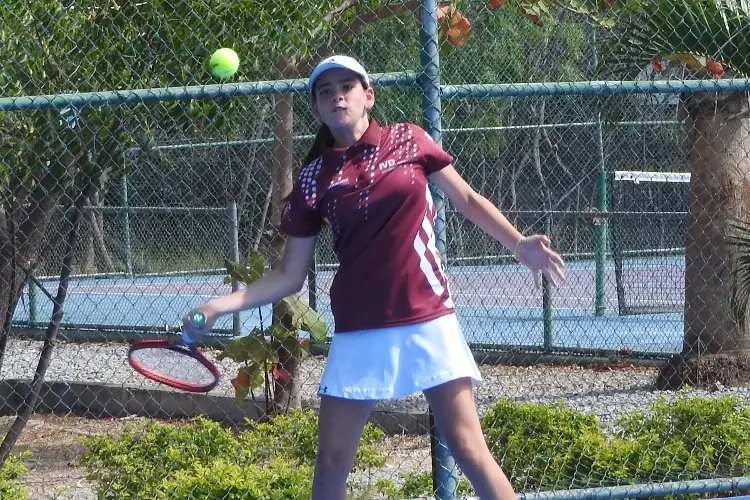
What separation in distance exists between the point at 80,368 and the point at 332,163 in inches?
294

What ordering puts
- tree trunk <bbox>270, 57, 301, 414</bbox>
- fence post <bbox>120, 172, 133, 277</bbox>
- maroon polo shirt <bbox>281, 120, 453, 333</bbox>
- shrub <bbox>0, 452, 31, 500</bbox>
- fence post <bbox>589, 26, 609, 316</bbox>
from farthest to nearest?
fence post <bbox>589, 26, 609, 316</bbox> < fence post <bbox>120, 172, 133, 277</bbox> < tree trunk <bbox>270, 57, 301, 414</bbox> < shrub <bbox>0, 452, 31, 500</bbox> < maroon polo shirt <bbox>281, 120, 453, 333</bbox>

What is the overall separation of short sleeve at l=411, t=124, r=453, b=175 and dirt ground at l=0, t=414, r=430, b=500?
2320 millimetres

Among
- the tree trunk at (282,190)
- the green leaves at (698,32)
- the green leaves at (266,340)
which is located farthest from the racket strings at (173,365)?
the green leaves at (698,32)

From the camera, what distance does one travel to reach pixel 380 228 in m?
3.35

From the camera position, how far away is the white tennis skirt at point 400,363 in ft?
10.8

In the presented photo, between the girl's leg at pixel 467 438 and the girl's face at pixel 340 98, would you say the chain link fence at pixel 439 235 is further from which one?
the girl's leg at pixel 467 438

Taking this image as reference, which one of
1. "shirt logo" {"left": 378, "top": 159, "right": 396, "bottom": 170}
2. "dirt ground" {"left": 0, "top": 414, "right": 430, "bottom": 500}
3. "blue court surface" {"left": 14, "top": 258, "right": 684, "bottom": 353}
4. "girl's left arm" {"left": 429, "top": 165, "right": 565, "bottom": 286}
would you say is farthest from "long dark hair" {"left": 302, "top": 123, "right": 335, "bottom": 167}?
"blue court surface" {"left": 14, "top": 258, "right": 684, "bottom": 353}

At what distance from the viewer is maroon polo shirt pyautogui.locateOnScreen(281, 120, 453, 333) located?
3.32m

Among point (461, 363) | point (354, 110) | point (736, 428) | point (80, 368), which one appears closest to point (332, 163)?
point (354, 110)

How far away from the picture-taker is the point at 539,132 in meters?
11.1

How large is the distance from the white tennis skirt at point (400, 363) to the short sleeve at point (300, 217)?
41 centimetres

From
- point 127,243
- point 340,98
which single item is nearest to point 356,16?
point 340,98

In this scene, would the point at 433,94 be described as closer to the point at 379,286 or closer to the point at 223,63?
the point at 223,63

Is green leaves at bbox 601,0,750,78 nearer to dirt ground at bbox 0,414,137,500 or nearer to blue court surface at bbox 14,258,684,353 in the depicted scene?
blue court surface at bbox 14,258,684,353
